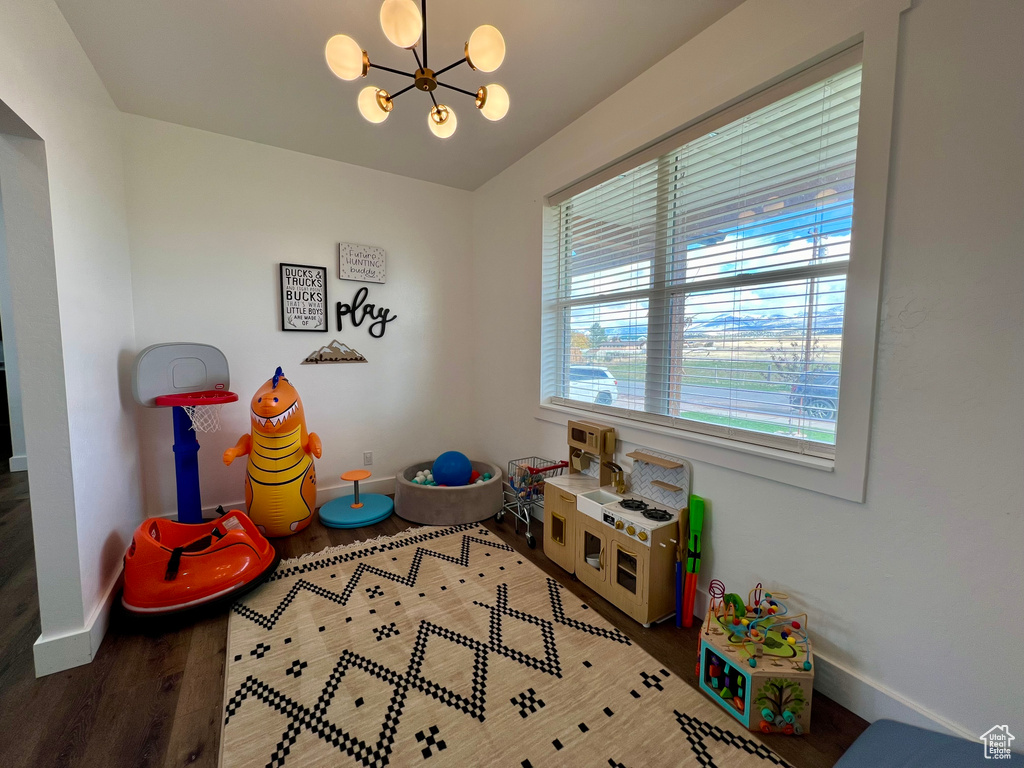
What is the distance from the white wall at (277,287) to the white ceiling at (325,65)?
0.32 metres

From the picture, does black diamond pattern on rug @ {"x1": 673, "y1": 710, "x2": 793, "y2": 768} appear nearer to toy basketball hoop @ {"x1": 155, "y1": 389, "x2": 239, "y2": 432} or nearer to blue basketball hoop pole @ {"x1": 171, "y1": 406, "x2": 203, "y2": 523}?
toy basketball hoop @ {"x1": 155, "y1": 389, "x2": 239, "y2": 432}

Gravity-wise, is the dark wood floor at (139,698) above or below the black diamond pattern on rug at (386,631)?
below

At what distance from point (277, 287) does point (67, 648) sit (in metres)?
2.29

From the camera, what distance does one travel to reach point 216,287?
2875mm

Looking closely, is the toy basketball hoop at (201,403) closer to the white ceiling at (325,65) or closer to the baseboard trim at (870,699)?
the white ceiling at (325,65)

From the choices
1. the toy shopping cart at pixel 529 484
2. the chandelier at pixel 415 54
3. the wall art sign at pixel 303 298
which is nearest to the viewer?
the chandelier at pixel 415 54

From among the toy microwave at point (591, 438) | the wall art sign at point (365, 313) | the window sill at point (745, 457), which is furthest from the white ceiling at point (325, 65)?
the toy microwave at point (591, 438)

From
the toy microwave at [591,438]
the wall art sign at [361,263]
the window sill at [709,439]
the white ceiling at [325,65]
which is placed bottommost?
the toy microwave at [591,438]

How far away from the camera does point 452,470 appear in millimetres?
3123

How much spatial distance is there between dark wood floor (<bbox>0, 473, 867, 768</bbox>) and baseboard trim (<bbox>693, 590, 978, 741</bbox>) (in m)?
0.04

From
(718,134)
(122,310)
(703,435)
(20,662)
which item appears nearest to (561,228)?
(718,134)

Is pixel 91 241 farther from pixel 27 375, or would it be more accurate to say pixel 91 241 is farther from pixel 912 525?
pixel 912 525

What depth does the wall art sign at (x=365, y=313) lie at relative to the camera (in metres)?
3.32

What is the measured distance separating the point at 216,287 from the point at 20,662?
2181 mm
